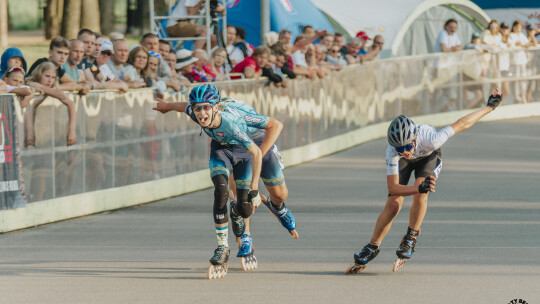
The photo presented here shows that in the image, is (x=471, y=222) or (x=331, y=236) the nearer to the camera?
(x=331, y=236)

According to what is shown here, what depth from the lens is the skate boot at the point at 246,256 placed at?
9.63m

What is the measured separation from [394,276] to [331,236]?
2363 millimetres

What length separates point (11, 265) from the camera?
32.4 feet

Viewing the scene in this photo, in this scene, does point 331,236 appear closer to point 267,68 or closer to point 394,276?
point 394,276

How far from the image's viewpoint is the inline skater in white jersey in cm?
905

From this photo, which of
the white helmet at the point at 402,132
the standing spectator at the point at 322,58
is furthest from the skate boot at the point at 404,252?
the standing spectator at the point at 322,58

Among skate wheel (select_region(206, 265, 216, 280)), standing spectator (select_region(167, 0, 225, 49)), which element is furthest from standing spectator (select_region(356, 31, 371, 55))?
skate wheel (select_region(206, 265, 216, 280))

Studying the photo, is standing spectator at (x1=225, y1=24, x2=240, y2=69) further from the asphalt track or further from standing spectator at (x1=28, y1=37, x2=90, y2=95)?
standing spectator at (x1=28, y1=37, x2=90, y2=95)

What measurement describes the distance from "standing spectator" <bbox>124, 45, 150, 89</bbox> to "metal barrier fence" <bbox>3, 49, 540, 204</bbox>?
0.39ft

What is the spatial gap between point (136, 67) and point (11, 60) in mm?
2369

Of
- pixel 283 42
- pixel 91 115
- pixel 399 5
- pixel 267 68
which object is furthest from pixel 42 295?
pixel 399 5

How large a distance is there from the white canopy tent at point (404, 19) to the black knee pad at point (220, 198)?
1834cm

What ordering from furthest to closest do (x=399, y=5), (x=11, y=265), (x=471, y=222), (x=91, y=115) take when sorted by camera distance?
(x=399, y=5), (x=91, y=115), (x=471, y=222), (x=11, y=265)

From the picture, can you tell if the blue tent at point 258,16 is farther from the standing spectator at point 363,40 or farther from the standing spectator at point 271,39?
the standing spectator at point 271,39
